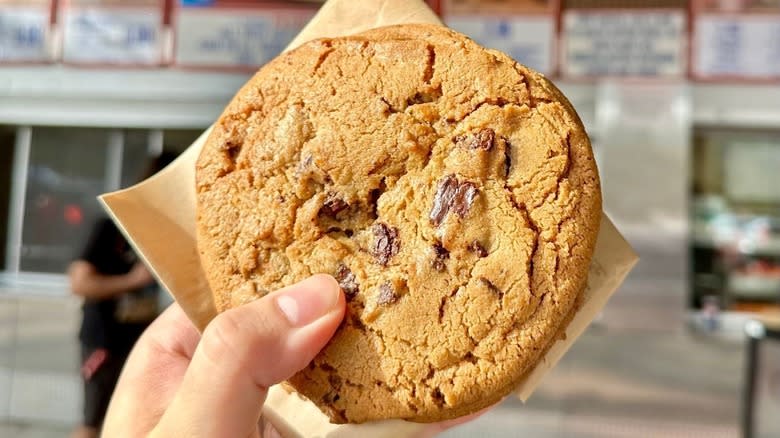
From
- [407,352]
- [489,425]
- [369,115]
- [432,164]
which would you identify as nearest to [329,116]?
[369,115]

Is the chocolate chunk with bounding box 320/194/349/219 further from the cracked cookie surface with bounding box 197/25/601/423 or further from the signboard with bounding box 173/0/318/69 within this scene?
the signboard with bounding box 173/0/318/69

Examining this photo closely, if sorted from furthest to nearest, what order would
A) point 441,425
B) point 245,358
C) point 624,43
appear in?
point 624,43 → point 441,425 → point 245,358

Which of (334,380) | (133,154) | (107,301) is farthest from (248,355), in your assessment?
(133,154)

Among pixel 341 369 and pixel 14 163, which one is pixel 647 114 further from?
pixel 14 163

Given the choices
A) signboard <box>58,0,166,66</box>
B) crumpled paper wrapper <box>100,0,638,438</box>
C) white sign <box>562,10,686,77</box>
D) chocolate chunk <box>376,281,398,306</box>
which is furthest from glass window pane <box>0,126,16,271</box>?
chocolate chunk <box>376,281,398,306</box>

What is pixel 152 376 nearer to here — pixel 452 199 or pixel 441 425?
pixel 441 425

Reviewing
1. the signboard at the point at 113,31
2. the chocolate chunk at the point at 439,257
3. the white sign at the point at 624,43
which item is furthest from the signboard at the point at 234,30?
the chocolate chunk at the point at 439,257
